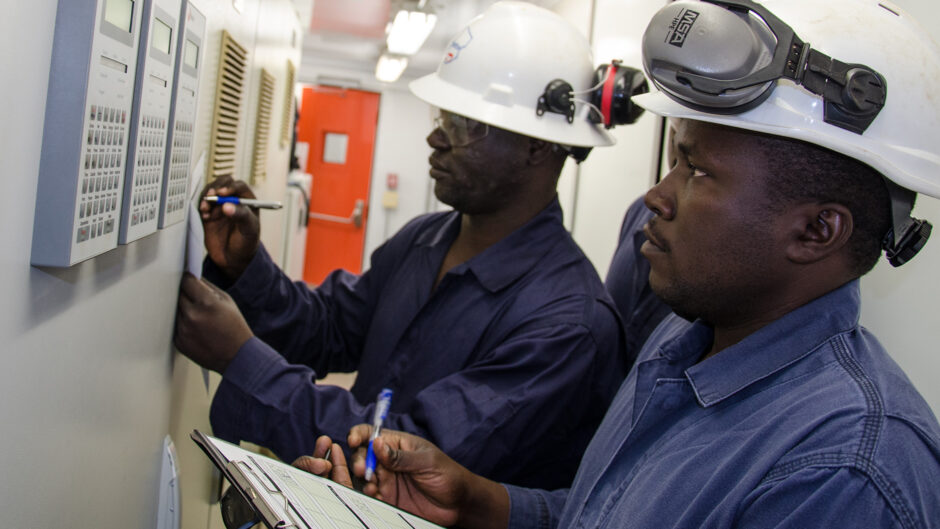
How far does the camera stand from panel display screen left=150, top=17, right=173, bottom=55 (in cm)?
83

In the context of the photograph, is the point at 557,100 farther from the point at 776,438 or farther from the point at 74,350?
the point at 74,350

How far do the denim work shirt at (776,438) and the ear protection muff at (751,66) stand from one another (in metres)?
0.24

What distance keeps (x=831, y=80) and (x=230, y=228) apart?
1.15 metres

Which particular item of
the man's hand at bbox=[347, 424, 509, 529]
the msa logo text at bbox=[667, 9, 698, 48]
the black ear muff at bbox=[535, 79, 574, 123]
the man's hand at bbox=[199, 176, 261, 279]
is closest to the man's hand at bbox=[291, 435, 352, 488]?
the man's hand at bbox=[347, 424, 509, 529]

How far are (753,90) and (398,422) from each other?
0.89 meters

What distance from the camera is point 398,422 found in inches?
57.5

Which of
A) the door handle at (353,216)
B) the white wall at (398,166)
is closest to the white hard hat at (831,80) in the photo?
the white wall at (398,166)

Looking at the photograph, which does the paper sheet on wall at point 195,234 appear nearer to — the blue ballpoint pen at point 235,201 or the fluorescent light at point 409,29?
the blue ballpoint pen at point 235,201

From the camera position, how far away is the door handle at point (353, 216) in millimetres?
8234

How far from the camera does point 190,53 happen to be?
103 centimetres

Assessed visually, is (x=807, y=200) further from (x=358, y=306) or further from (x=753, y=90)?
(x=358, y=306)

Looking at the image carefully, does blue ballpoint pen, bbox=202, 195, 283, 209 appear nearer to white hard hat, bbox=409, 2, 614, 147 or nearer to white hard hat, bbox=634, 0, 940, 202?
white hard hat, bbox=409, 2, 614, 147

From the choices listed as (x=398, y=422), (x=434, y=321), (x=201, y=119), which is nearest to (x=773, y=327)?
(x=398, y=422)

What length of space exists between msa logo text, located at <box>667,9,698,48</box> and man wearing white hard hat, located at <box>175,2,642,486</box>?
669mm
